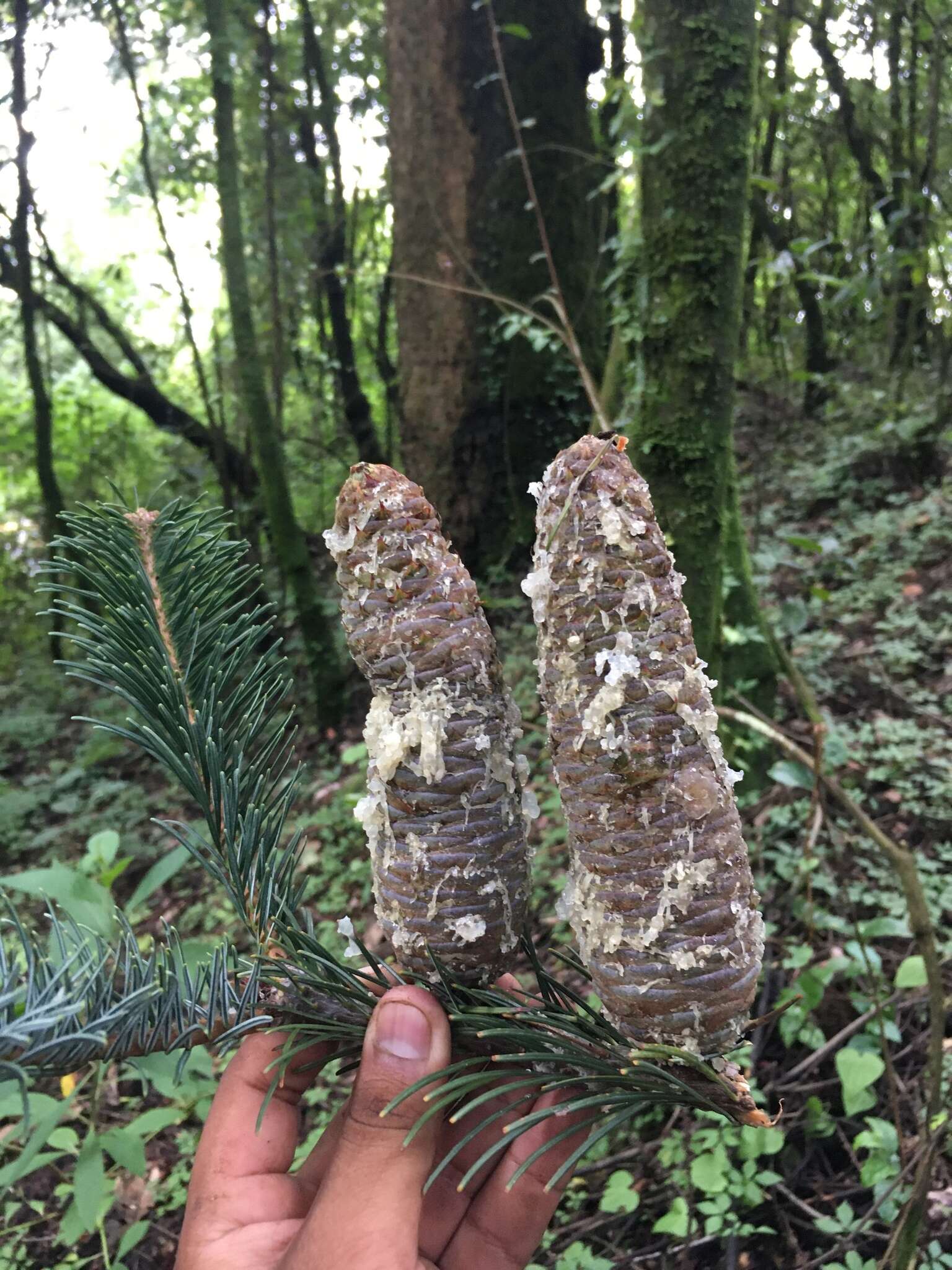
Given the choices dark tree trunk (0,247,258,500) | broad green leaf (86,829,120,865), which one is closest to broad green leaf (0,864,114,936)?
broad green leaf (86,829,120,865)

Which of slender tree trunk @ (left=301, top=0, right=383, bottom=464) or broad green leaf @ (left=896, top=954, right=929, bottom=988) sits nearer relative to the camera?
broad green leaf @ (left=896, top=954, right=929, bottom=988)

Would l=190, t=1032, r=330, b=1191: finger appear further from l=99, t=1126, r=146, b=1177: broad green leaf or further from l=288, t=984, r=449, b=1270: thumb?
l=99, t=1126, r=146, b=1177: broad green leaf

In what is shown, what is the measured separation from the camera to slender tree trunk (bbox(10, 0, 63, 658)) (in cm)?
588

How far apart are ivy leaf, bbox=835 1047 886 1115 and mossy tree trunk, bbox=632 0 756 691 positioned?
1082 millimetres

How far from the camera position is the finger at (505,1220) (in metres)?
1.33

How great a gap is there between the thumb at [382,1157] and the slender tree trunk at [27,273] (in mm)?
6017

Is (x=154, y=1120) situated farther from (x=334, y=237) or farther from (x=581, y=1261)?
(x=334, y=237)

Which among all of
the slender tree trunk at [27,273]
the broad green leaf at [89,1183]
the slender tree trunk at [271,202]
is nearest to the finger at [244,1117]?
the broad green leaf at [89,1183]

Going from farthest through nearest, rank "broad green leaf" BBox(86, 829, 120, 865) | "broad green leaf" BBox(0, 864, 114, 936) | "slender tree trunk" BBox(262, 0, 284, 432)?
1. "slender tree trunk" BBox(262, 0, 284, 432)
2. "broad green leaf" BBox(86, 829, 120, 865)
3. "broad green leaf" BBox(0, 864, 114, 936)

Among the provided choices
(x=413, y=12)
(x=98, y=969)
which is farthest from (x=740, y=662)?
(x=413, y=12)

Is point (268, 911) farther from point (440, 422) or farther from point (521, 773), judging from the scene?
point (440, 422)

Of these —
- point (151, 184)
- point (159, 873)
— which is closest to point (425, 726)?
point (159, 873)

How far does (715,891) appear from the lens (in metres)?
0.85

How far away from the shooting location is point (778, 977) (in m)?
2.30
